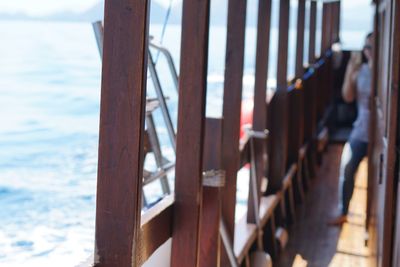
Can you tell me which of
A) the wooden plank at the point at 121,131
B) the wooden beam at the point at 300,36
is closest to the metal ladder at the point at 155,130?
the wooden plank at the point at 121,131

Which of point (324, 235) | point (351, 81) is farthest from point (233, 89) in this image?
point (351, 81)

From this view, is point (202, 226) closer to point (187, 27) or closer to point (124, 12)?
point (187, 27)

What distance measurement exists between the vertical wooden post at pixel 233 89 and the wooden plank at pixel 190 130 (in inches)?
43.6

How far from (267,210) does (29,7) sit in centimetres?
237

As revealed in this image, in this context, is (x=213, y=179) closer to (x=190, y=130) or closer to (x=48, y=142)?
(x=190, y=130)

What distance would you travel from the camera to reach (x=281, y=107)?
6.11 m

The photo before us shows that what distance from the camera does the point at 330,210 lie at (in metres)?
6.75

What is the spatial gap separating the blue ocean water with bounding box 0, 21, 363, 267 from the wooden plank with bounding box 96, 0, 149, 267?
729 millimetres

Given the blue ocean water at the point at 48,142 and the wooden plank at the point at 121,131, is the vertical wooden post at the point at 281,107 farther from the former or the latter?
the wooden plank at the point at 121,131

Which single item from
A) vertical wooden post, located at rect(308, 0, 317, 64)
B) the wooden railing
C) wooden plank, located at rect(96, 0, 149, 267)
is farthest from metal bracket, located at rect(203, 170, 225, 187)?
vertical wooden post, located at rect(308, 0, 317, 64)

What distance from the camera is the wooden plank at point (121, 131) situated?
2.17m

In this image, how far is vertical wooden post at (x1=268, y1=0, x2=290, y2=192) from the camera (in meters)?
5.97

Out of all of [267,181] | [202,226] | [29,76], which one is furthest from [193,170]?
[267,181]

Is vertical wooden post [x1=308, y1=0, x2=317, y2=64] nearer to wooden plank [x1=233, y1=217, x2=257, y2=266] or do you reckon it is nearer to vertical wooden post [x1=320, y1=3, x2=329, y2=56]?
vertical wooden post [x1=320, y1=3, x2=329, y2=56]
